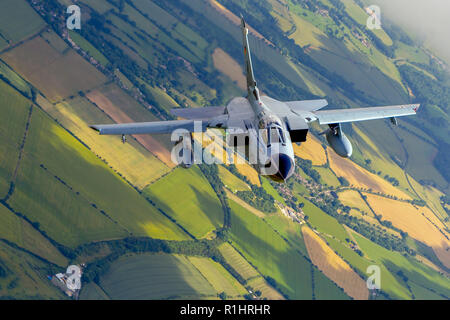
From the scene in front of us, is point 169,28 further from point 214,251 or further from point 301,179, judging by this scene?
point 214,251

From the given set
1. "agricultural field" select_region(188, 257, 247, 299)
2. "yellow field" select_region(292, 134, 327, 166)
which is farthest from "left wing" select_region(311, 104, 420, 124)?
"yellow field" select_region(292, 134, 327, 166)

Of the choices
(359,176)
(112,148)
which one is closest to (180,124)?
(112,148)

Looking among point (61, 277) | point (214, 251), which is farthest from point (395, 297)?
point (61, 277)

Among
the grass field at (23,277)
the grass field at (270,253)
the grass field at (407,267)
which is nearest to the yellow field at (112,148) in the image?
the grass field at (270,253)

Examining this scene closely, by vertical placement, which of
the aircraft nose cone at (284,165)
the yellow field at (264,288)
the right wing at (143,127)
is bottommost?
the aircraft nose cone at (284,165)

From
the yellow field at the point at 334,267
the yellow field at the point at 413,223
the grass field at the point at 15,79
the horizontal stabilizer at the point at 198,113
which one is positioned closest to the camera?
the horizontal stabilizer at the point at 198,113

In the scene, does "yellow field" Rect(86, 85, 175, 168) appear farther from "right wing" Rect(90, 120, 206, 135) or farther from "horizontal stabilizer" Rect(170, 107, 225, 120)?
"right wing" Rect(90, 120, 206, 135)

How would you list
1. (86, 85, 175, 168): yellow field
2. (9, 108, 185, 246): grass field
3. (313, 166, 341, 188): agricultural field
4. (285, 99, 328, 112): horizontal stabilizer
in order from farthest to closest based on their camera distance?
(313, 166, 341, 188): agricultural field
(86, 85, 175, 168): yellow field
(9, 108, 185, 246): grass field
(285, 99, 328, 112): horizontal stabilizer

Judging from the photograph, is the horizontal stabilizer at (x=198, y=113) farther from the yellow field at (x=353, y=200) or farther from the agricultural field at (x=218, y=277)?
the yellow field at (x=353, y=200)
